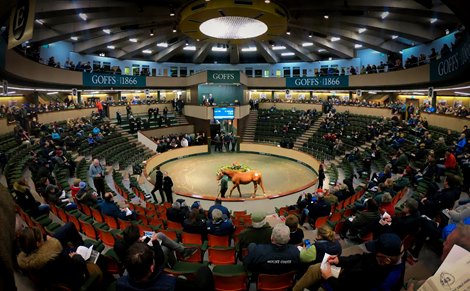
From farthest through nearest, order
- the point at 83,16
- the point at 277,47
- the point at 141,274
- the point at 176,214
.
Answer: the point at 277,47 < the point at 83,16 < the point at 176,214 < the point at 141,274

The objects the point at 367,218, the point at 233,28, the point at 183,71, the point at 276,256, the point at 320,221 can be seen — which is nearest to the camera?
the point at 276,256

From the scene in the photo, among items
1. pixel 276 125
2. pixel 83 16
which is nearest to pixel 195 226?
pixel 83 16

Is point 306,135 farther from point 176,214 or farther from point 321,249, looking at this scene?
point 321,249

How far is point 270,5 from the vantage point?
17297 millimetres

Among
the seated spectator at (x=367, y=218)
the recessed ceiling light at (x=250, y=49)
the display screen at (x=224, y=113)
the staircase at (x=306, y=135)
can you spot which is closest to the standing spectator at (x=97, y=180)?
the seated spectator at (x=367, y=218)

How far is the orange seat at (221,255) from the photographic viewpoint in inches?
227

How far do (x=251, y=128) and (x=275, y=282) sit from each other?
31.0m

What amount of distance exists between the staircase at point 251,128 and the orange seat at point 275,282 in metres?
29.0

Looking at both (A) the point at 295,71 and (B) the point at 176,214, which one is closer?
(B) the point at 176,214

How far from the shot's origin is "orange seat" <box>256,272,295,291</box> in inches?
161

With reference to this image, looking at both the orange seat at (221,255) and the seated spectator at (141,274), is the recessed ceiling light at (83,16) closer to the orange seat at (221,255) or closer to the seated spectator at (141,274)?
the orange seat at (221,255)

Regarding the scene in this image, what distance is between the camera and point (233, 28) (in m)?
21.9

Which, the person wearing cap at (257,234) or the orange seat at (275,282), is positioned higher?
the person wearing cap at (257,234)

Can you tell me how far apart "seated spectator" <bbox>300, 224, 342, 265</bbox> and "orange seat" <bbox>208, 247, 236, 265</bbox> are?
1946 mm
